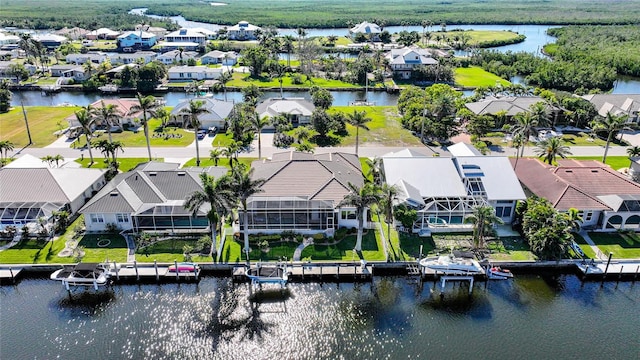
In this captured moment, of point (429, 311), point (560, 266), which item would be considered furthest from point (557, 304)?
point (429, 311)

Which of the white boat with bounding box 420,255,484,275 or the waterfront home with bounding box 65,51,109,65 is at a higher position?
the waterfront home with bounding box 65,51,109,65

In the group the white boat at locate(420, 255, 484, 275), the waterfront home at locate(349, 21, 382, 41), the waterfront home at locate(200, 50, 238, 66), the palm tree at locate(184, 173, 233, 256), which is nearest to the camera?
the palm tree at locate(184, 173, 233, 256)

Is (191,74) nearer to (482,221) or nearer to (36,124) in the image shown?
(36,124)

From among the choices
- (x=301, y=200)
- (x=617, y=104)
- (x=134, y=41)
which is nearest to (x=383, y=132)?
(x=301, y=200)

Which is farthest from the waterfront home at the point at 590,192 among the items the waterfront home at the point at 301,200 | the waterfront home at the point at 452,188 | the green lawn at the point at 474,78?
the green lawn at the point at 474,78

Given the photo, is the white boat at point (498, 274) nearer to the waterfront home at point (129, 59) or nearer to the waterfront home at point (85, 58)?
the waterfront home at point (129, 59)

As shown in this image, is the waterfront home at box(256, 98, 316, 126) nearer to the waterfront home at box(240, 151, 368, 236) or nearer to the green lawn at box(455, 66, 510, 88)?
the waterfront home at box(240, 151, 368, 236)

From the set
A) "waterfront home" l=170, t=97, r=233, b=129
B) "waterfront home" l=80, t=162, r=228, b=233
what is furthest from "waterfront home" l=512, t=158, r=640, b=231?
"waterfront home" l=170, t=97, r=233, b=129
